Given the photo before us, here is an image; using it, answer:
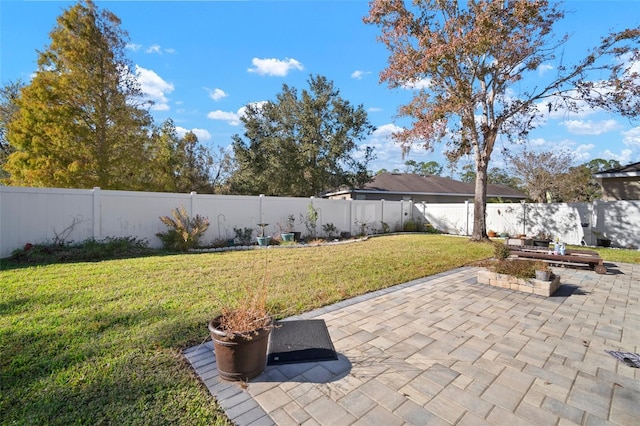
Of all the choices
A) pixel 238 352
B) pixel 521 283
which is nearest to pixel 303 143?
pixel 521 283

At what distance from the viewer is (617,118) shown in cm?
1018

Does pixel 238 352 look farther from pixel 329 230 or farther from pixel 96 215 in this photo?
pixel 329 230

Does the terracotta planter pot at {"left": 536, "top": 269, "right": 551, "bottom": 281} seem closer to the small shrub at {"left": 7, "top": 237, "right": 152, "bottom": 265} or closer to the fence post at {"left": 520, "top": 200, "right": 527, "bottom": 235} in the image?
the small shrub at {"left": 7, "top": 237, "right": 152, "bottom": 265}

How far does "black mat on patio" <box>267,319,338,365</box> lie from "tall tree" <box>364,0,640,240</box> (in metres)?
9.87

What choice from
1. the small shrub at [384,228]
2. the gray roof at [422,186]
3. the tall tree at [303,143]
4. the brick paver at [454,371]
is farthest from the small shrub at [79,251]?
the gray roof at [422,186]

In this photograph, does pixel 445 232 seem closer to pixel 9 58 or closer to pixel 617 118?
pixel 617 118

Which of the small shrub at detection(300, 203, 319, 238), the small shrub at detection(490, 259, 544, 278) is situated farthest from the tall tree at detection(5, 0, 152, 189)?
the small shrub at detection(490, 259, 544, 278)

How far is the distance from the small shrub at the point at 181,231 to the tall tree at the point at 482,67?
889cm

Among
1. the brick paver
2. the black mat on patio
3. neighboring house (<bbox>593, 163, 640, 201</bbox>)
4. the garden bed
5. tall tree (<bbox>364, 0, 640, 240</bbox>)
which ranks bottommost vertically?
the brick paver

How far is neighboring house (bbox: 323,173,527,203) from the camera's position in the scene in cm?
2094

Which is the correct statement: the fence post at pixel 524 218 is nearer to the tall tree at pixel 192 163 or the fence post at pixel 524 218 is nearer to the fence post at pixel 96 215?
the fence post at pixel 96 215

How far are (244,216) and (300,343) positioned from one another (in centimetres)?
840

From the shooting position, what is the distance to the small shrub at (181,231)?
8.76 m

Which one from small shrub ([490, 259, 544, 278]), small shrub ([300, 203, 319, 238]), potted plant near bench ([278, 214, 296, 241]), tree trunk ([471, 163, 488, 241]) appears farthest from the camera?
small shrub ([300, 203, 319, 238])
